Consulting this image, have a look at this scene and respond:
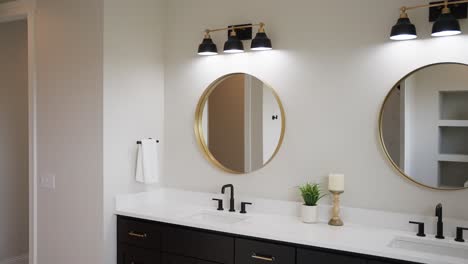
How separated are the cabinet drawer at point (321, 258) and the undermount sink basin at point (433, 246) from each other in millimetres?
263

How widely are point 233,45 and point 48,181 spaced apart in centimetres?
178

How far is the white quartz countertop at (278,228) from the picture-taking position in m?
2.40

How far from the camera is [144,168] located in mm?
3514

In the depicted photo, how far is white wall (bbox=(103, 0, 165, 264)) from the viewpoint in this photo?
3361 mm

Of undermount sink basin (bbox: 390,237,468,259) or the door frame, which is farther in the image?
the door frame

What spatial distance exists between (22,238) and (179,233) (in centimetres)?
244

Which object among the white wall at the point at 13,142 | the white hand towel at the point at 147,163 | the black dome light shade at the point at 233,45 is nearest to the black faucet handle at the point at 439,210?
the black dome light shade at the point at 233,45

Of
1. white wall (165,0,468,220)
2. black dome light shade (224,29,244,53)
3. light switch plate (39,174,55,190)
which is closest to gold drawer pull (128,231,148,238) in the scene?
white wall (165,0,468,220)

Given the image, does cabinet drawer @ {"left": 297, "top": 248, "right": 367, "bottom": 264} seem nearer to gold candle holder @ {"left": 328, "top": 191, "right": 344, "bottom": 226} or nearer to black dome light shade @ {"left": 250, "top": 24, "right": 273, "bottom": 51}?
gold candle holder @ {"left": 328, "top": 191, "right": 344, "bottom": 226}

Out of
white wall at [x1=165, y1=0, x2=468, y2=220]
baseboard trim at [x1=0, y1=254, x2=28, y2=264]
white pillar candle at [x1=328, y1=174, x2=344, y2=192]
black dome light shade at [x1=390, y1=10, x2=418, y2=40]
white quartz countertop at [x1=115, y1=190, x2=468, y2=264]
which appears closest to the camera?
white quartz countertop at [x1=115, y1=190, x2=468, y2=264]

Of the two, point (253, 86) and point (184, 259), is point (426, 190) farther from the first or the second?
point (184, 259)

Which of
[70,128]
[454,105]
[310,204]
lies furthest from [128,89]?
[454,105]

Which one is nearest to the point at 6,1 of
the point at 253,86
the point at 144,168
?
the point at 144,168

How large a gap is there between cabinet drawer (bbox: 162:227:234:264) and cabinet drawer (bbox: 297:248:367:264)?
18.6 inches
